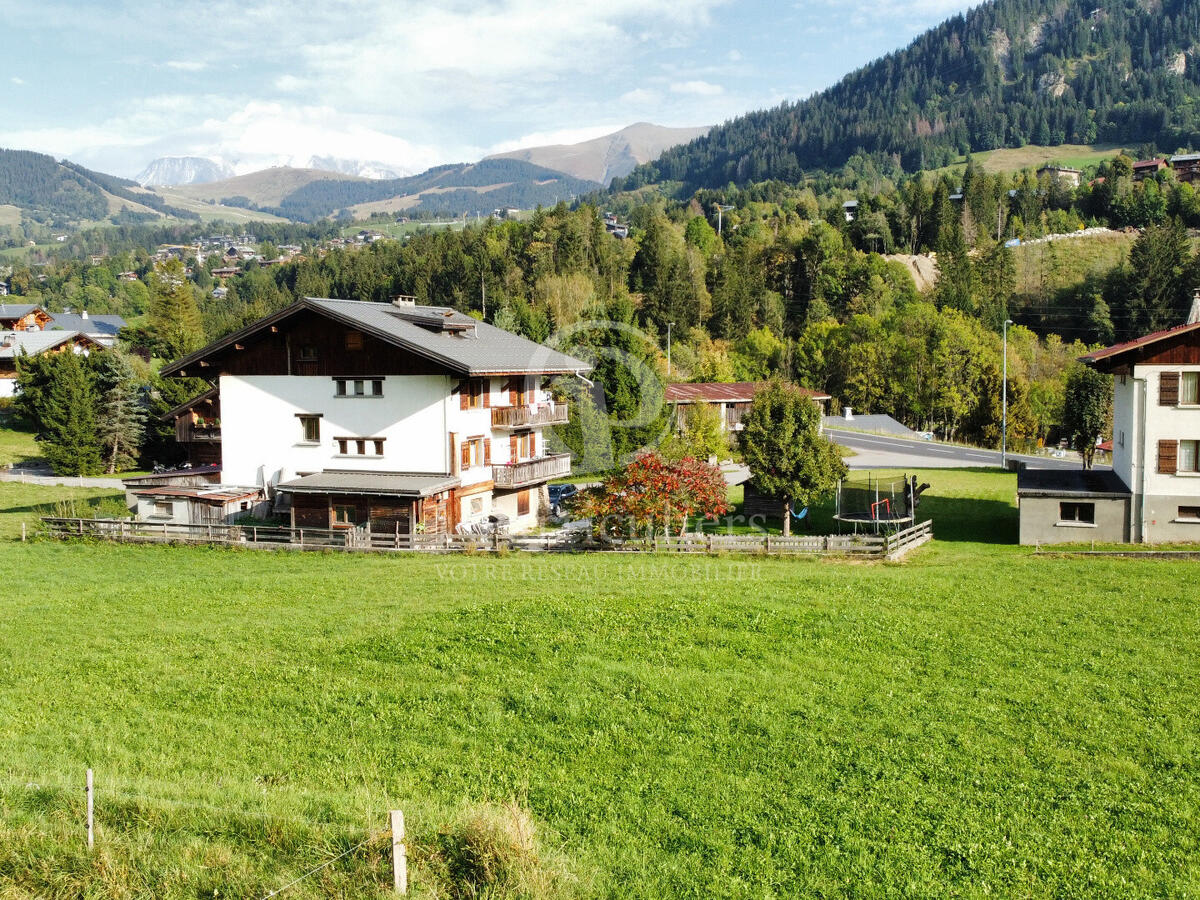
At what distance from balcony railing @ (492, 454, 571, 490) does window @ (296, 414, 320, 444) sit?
727 cm

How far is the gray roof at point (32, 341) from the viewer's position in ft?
306

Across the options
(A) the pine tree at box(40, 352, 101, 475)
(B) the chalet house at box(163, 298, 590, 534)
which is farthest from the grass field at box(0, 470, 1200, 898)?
(A) the pine tree at box(40, 352, 101, 475)

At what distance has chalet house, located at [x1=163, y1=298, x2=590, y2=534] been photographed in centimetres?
3453

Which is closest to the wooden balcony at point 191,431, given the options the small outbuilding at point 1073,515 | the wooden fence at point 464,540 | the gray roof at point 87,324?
the wooden fence at point 464,540

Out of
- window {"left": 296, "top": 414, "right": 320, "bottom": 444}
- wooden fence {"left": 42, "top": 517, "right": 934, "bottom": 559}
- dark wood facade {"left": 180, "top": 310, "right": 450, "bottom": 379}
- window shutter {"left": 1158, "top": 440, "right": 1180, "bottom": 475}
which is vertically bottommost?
wooden fence {"left": 42, "top": 517, "right": 934, "bottom": 559}

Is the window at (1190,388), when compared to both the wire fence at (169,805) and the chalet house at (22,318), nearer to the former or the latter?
the wire fence at (169,805)

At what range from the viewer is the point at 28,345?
311 ft

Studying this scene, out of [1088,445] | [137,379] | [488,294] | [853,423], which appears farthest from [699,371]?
[137,379]

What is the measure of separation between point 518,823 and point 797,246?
13487 centimetres

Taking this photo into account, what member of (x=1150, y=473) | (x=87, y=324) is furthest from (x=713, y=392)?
(x=87, y=324)

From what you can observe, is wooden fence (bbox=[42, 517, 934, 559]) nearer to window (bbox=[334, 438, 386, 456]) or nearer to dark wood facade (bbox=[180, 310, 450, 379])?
window (bbox=[334, 438, 386, 456])

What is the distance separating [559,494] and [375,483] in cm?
1304

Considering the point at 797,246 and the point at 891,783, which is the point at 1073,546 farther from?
the point at 797,246

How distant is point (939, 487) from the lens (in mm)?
48562
